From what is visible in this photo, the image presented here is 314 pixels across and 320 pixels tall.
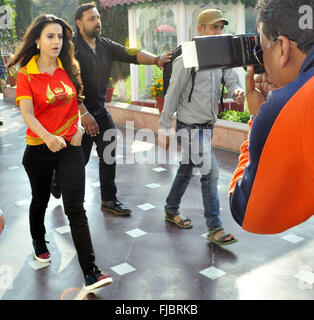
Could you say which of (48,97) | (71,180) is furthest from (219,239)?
(48,97)

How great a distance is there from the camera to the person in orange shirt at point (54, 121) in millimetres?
3197

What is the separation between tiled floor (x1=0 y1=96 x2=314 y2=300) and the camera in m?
3.29

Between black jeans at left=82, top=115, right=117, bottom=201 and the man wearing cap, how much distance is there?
0.74 meters

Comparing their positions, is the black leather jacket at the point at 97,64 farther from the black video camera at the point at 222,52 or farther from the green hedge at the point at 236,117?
the green hedge at the point at 236,117

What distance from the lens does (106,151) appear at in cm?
477

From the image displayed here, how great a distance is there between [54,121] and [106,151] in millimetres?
1547

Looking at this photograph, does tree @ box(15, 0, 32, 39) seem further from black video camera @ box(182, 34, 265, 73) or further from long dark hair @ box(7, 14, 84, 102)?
black video camera @ box(182, 34, 265, 73)

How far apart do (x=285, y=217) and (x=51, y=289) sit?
99.2 inches

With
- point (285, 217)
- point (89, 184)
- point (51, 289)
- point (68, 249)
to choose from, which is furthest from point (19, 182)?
point (285, 217)

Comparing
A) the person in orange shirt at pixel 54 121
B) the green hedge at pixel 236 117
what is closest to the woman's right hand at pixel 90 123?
the person in orange shirt at pixel 54 121
